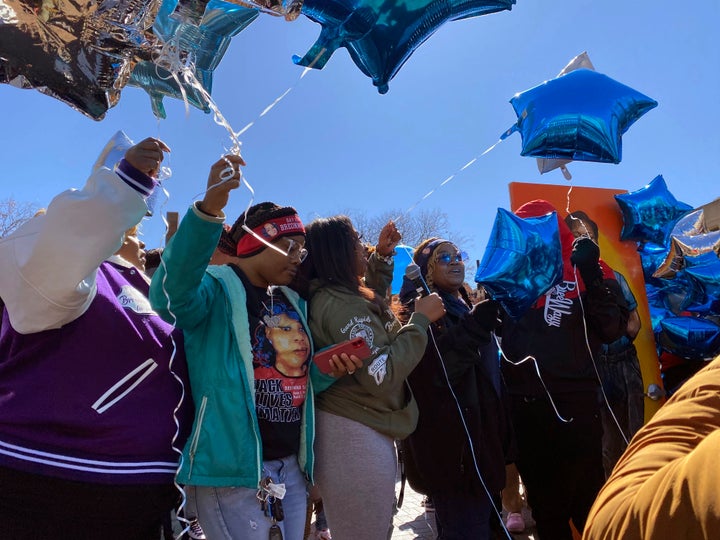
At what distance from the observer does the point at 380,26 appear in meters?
1.58

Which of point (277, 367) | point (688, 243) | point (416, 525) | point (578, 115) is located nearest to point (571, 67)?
point (578, 115)

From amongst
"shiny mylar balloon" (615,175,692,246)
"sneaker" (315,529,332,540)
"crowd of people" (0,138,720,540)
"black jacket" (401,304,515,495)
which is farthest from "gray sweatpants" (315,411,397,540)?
"shiny mylar balloon" (615,175,692,246)

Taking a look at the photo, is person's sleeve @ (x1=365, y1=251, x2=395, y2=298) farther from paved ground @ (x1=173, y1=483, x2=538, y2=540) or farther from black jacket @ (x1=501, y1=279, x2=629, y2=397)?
paved ground @ (x1=173, y1=483, x2=538, y2=540)

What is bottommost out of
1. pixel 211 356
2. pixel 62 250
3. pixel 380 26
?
pixel 211 356

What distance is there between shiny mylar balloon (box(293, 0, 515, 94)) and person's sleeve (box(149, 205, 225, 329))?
58 cm

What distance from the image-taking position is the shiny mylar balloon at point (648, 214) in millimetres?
4012

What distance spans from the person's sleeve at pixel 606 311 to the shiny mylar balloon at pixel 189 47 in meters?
2.13

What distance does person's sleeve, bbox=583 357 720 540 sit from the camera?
1.66ft

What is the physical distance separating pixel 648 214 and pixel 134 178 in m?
4.03

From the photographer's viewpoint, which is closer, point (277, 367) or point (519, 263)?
point (277, 367)

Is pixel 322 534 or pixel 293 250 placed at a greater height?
pixel 293 250

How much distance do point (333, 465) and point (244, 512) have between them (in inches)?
17.2

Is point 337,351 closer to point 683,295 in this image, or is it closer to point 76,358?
point 76,358

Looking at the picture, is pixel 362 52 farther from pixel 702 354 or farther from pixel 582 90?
pixel 702 354
